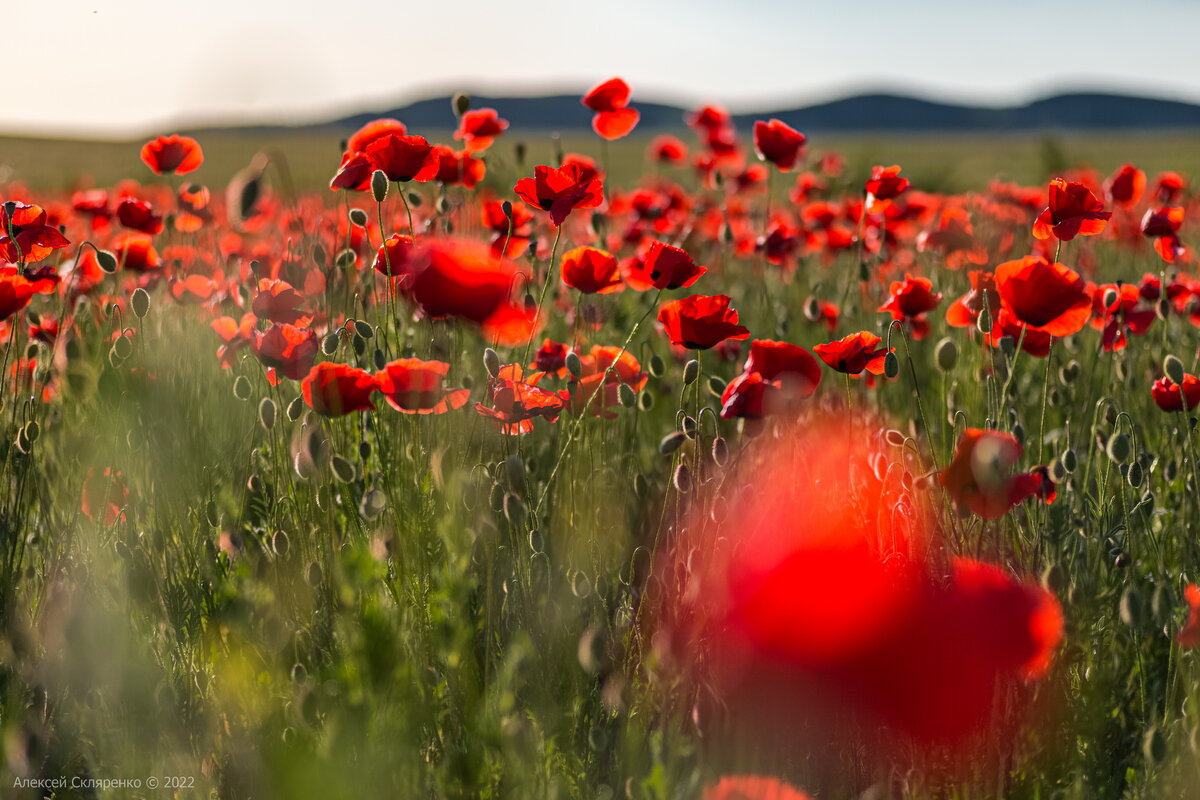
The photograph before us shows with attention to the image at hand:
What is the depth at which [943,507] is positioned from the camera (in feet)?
6.29

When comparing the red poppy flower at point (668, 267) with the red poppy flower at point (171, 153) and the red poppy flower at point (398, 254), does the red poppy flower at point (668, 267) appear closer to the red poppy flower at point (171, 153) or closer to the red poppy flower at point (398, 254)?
the red poppy flower at point (398, 254)

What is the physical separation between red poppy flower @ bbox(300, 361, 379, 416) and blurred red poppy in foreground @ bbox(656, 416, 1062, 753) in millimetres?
638

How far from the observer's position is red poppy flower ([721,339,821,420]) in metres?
1.71

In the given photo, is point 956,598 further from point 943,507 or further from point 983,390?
point 983,390

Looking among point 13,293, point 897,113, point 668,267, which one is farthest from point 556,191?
point 897,113

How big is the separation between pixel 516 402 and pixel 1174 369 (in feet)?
4.39

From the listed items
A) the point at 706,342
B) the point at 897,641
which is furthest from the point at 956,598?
the point at 706,342

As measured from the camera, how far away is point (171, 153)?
282 cm

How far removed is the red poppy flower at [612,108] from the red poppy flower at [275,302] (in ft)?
3.83

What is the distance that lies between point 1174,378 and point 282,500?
6.27 feet

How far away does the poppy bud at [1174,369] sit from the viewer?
6.46 ft

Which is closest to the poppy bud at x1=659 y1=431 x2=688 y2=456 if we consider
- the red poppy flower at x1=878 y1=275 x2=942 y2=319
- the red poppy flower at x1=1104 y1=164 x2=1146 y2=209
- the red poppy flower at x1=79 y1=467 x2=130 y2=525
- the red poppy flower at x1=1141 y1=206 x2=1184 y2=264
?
the red poppy flower at x1=878 y1=275 x2=942 y2=319

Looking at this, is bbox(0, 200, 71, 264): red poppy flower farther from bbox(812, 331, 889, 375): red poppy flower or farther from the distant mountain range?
the distant mountain range

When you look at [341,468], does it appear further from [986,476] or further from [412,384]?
[986,476]
